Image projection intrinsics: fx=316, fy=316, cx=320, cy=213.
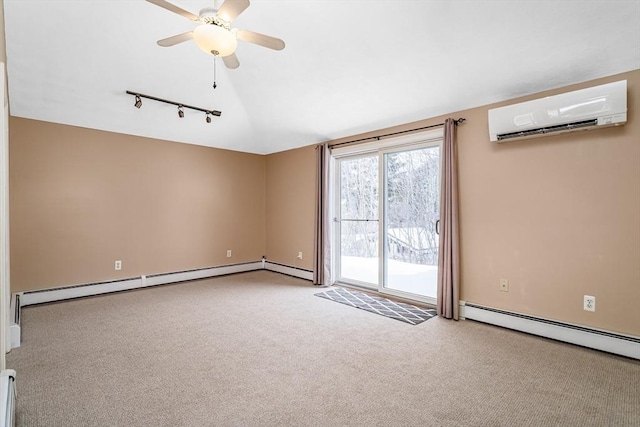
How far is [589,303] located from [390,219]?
7.56 ft

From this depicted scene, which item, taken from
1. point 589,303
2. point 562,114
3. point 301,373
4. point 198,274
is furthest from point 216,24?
point 198,274

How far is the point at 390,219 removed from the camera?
450cm

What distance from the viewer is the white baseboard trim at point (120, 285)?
4.04m

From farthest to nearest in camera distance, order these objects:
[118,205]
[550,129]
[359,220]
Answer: [359,220], [118,205], [550,129]

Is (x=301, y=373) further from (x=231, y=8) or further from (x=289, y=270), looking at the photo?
(x=289, y=270)

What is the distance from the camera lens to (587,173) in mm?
2826

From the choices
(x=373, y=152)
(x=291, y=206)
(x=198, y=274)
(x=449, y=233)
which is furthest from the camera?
(x=291, y=206)

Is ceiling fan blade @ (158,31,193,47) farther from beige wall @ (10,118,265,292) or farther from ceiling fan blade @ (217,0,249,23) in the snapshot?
beige wall @ (10,118,265,292)

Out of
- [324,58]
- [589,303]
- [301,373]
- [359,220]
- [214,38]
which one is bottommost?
[301,373]

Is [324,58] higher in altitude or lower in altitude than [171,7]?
higher

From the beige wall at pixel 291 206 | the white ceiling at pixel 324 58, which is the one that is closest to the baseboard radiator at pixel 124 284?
the beige wall at pixel 291 206

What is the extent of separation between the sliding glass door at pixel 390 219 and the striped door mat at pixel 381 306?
0.26 m

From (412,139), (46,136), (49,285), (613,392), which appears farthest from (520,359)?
(46,136)

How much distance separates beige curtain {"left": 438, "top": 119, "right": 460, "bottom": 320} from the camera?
11.7 feet
